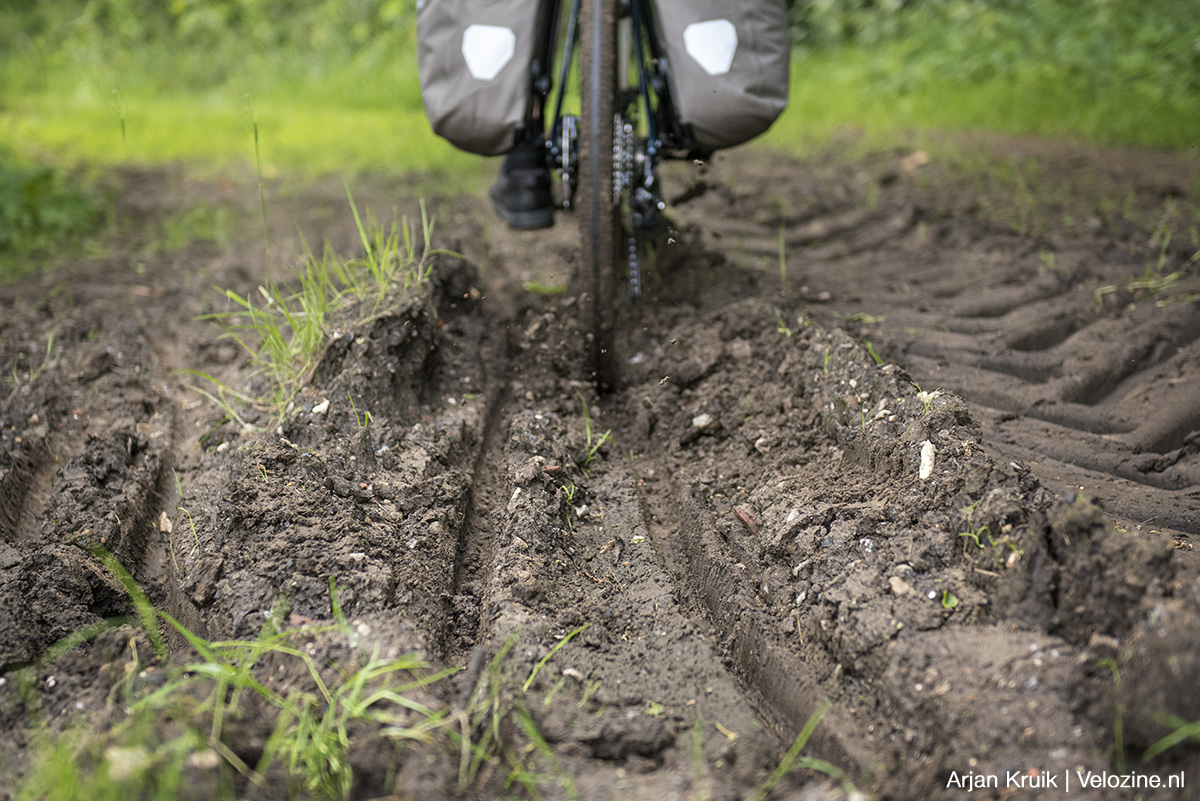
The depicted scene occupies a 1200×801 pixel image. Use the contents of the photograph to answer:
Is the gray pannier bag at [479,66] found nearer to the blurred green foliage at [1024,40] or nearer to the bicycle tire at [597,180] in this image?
the bicycle tire at [597,180]

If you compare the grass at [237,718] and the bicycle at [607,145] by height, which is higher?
the bicycle at [607,145]

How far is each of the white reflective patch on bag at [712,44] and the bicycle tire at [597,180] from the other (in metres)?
0.25

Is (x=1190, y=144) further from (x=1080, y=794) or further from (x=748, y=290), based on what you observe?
(x=1080, y=794)

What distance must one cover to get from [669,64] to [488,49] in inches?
22.7

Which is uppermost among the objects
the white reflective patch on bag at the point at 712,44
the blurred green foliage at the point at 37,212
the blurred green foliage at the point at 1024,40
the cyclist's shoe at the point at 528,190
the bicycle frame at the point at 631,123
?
the blurred green foliage at the point at 1024,40

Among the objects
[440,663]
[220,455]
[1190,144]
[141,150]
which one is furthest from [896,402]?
[141,150]

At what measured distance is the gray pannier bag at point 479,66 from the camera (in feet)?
7.98

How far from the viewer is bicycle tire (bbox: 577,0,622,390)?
2.31 metres

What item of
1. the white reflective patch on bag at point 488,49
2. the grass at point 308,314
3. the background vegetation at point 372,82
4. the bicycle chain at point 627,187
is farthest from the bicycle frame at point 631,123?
the background vegetation at point 372,82

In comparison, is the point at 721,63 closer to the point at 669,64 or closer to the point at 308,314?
the point at 669,64

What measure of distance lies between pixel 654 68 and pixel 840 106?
162 inches

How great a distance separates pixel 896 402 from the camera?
75.1 inches

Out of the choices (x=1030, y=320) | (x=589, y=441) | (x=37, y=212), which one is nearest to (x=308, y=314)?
(x=589, y=441)

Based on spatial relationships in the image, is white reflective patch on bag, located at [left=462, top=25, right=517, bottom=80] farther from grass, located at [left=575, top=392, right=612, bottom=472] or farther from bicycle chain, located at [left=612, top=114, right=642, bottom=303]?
grass, located at [left=575, top=392, right=612, bottom=472]
